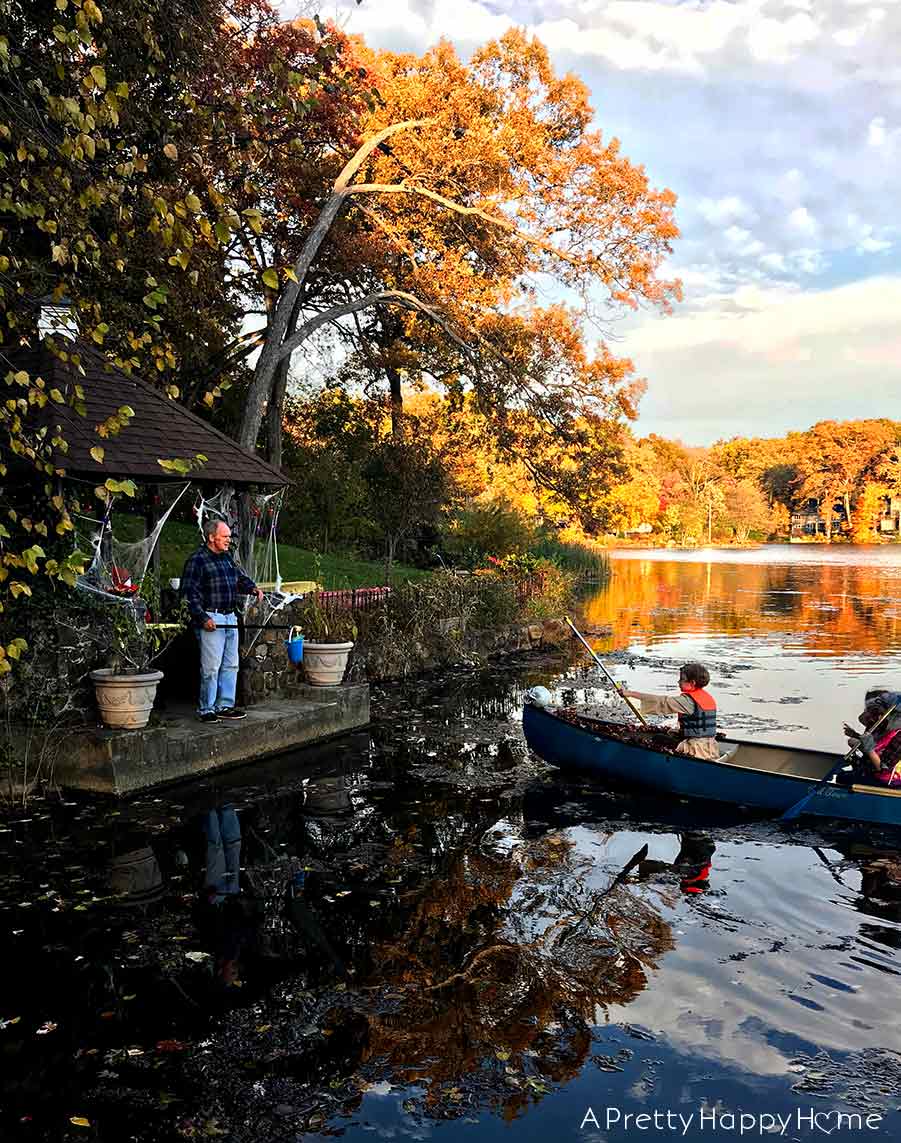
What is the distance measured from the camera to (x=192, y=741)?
31.7 ft

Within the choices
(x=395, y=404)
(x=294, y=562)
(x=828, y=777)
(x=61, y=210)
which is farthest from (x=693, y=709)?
(x=395, y=404)

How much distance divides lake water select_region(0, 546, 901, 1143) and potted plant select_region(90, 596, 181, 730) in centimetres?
97

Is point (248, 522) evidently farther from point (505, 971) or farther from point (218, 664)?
point (505, 971)

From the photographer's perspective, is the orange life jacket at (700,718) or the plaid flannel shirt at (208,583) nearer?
the orange life jacket at (700,718)

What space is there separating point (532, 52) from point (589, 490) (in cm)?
1002

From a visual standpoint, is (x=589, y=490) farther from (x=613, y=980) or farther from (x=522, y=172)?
(x=613, y=980)

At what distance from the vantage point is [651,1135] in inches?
164

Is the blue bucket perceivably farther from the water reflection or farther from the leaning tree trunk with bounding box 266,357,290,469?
the leaning tree trunk with bounding box 266,357,290,469

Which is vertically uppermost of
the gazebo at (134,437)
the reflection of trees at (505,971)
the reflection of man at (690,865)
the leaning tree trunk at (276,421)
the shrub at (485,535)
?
the leaning tree trunk at (276,421)

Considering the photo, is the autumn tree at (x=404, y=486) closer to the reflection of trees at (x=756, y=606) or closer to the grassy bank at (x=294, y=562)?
the grassy bank at (x=294, y=562)

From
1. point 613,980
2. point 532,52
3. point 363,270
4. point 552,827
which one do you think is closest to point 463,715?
point 552,827

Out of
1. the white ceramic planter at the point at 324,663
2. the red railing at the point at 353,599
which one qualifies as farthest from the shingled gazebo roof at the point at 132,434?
the red railing at the point at 353,599

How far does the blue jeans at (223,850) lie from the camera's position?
22.7ft

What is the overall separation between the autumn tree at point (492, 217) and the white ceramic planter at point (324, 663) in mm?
7832
